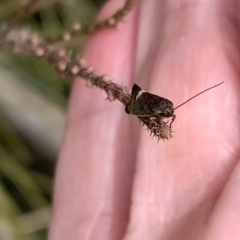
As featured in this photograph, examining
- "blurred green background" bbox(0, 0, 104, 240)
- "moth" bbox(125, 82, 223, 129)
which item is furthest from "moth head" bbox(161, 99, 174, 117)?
"blurred green background" bbox(0, 0, 104, 240)

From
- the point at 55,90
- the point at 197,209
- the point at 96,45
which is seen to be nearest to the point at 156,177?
the point at 197,209

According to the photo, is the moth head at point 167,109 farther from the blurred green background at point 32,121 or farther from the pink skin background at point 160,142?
the blurred green background at point 32,121

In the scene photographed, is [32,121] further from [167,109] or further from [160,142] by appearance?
[167,109]

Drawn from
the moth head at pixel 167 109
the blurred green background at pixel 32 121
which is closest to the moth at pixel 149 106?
the moth head at pixel 167 109

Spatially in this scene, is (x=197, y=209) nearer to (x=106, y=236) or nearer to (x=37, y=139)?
(x=106, y=236)

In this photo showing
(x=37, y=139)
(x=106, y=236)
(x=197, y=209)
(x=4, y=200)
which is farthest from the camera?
(x=37, y=139)

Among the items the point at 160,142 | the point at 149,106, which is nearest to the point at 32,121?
the point at 160,142
